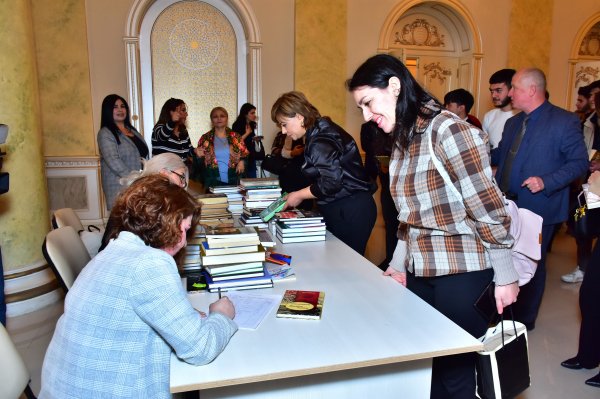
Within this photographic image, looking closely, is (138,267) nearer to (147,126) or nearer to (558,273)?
(558,273)

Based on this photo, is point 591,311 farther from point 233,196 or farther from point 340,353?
point 233,196

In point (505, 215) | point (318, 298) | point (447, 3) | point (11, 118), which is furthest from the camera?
point (447, 3)

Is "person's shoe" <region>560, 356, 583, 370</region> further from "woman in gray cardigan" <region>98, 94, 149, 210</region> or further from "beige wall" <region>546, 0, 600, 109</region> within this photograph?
"beige wall" <region>546, 0, 600, 109</region>

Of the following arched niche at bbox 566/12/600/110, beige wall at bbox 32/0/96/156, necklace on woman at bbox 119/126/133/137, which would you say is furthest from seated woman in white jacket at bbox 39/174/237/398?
arched niche at bbox 566/12/600/110

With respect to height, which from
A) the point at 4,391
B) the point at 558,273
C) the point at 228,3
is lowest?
the point at 558,273

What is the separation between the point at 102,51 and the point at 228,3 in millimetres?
1603

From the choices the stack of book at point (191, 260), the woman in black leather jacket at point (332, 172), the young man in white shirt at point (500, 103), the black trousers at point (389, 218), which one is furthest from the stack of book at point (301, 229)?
the young man in white shirt at point (500, 103)

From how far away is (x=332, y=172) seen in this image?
8.88ft

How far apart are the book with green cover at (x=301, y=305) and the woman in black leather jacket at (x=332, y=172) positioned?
1063 millimetres

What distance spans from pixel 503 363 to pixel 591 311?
124cm

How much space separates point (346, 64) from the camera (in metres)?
6.25

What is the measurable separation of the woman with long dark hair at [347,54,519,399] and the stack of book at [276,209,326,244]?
924 millimetres

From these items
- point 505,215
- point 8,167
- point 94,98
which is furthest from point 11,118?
point 505,215

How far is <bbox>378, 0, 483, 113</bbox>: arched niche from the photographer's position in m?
6.68
